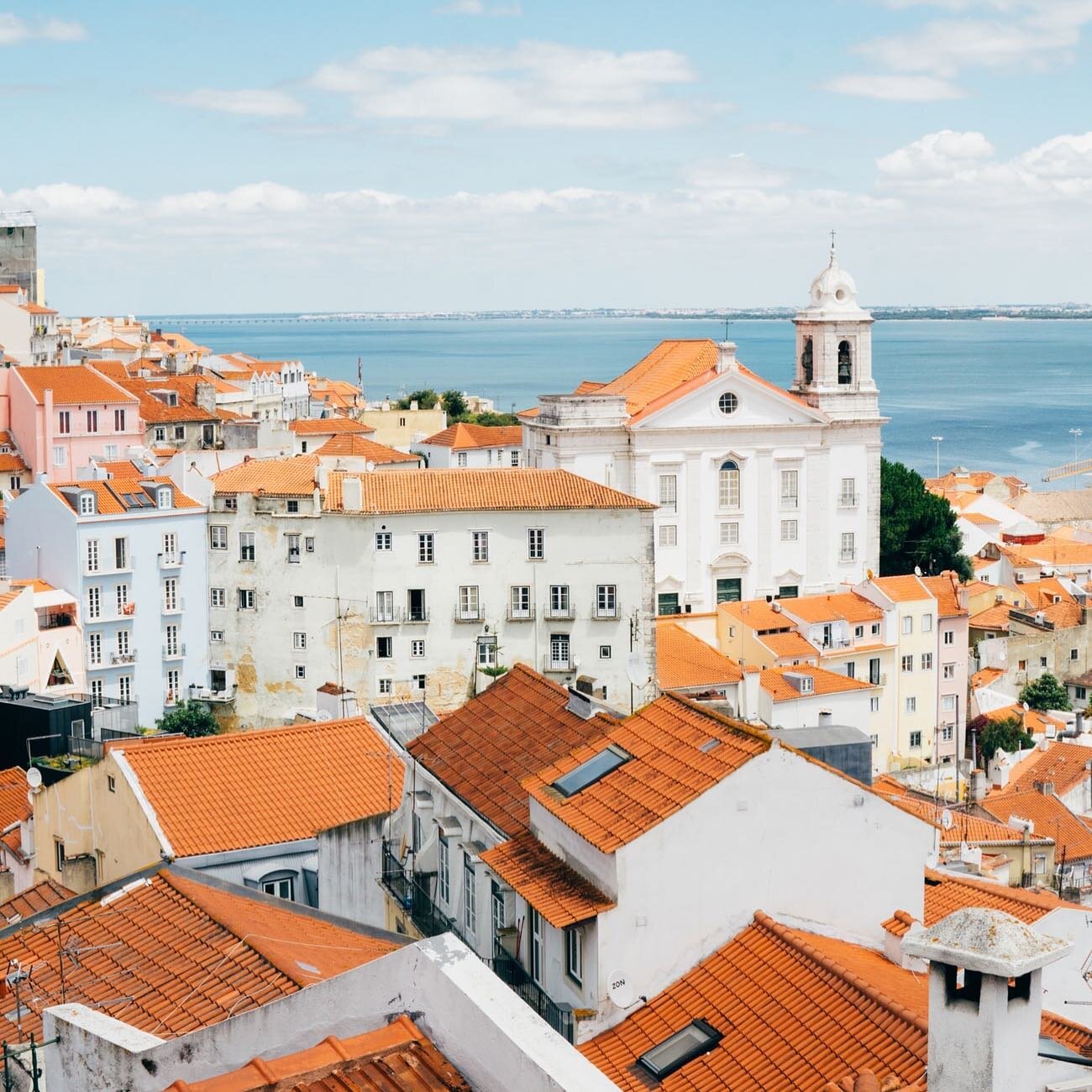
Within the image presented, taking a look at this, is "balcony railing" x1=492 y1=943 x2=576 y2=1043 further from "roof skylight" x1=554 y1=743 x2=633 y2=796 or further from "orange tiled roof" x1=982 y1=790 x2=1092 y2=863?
"orange tiled roof" x1=982 y1=790 x2=1092 y2=863

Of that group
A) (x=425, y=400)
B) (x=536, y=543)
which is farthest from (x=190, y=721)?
(x=425, y=400)

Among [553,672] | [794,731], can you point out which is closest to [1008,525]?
[553,672]

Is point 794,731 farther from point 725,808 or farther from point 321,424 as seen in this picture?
point 321,424

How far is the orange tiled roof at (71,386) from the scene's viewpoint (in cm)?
5006

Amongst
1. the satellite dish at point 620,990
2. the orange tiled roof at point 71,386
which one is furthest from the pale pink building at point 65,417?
the satellite dish at point 620,990

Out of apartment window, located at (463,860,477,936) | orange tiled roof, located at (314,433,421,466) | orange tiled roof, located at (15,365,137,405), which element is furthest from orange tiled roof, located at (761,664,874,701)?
apartment window, located at (463,860,477,936)

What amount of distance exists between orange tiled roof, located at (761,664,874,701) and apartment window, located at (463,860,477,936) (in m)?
25.6

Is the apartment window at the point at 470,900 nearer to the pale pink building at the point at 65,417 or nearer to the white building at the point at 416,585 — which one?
the white building at the point at 416,585

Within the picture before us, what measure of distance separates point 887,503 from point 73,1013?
49.7m

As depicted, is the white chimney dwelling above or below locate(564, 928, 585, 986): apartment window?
above

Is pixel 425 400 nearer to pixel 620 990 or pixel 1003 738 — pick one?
pixel 1003 738

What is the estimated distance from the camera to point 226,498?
37250mm

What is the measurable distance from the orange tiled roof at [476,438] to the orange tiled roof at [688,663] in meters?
25.7

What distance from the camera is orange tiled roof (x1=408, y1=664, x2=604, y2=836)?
1125 centimetres
